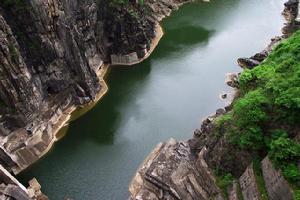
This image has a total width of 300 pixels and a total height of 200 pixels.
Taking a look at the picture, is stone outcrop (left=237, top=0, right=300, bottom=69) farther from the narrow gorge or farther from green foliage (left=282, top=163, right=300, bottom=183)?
green foliage (left=282, top=163, right=300, bottom=183)

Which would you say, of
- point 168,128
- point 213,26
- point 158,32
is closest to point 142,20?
point 158,32

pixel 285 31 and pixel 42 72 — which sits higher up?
pixel 42 72

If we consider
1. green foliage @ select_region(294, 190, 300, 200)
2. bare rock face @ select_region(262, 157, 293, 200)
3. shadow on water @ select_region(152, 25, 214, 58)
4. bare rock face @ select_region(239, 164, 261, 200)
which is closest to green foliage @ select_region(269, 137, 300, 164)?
bare rock face @ select_region(262, 157, 293, 200)

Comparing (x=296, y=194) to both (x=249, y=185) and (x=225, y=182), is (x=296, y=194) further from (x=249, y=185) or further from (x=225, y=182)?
(x=225, y=182)

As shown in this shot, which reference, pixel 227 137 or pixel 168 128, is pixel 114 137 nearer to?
pixel 168 128

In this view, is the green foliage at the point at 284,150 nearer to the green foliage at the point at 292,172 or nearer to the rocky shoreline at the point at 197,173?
the green foliage at the point at 292,172

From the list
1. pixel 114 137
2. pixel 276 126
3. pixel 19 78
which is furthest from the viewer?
pixel 114 137

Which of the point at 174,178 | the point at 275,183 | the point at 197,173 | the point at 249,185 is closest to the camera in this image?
the point at 275,183

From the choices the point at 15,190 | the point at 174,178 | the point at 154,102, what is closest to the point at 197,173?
the point at 174,178
